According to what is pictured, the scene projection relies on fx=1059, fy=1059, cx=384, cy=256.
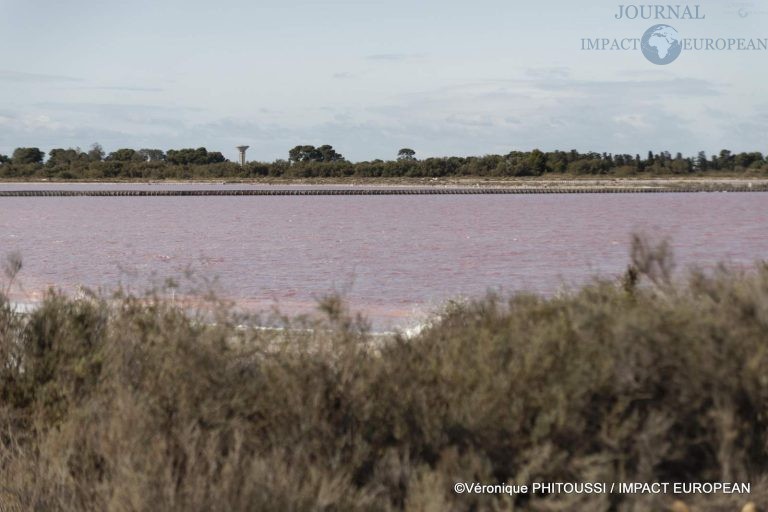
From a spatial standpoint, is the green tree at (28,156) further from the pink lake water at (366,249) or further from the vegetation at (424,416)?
the vegetation at (424,416)

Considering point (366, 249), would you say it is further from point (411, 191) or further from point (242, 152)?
point (242, 152)

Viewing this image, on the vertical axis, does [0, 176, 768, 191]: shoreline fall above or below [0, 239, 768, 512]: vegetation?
below

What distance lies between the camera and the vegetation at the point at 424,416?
5070 millimetres

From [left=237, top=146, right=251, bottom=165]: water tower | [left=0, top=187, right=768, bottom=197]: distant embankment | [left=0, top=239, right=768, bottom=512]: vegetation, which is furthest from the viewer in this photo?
[left=237, top=146, right=251, bottom=165]: water tower

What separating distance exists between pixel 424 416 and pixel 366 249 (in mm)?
33122

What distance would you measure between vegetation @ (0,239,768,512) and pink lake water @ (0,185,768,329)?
1876 millimetres

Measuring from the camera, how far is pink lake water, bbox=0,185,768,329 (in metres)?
21.9

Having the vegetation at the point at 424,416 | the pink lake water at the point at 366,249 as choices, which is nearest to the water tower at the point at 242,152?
the pink lake water at the point at 366,249

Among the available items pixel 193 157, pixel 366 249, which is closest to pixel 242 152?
pixel 193 157

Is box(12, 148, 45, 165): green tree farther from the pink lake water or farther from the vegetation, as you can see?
the vegetation

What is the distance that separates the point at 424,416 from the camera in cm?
547

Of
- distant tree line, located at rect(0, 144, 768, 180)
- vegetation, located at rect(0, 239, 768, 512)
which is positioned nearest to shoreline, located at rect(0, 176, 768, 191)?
distant tree line, located at rect(0, 144, 768, 180)

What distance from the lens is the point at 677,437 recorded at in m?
5.46

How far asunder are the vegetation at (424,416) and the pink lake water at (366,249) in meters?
1.88
